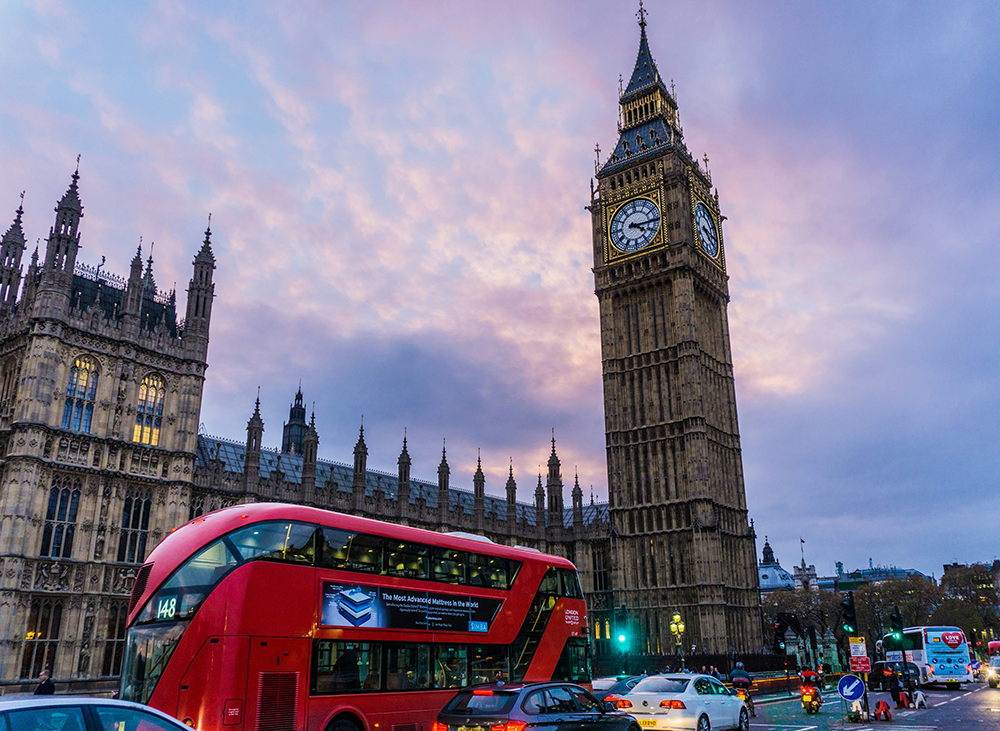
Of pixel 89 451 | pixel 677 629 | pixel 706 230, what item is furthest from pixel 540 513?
pixel 89 451

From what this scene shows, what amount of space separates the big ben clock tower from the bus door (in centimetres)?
5011

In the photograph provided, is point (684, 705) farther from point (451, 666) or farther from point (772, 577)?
point (772, 577)

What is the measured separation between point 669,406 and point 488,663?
50.0 meters

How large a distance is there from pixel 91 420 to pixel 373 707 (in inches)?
1232

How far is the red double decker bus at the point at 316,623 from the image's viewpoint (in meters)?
13.7

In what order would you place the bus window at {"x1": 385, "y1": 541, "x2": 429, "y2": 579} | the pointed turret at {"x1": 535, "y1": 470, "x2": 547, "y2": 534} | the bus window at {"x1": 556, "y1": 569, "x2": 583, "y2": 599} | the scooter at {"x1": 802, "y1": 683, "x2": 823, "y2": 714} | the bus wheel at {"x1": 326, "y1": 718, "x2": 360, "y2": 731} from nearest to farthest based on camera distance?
the bus wheel at {"x1": 326, "y1": 718, "x2": 360, "y2": 731}, the bus window at {"x1": 385, "y1": 541, "x2": 429, "y2": 579}, the bus window at {"x1": 556, "y1": 569, "x2": 583, "y2": 599}, the scooter at {"x1": 802, "y1": 683, "x2": 823, "y2": 714}, the pointed turret at {"x1": 535, "y1": 470, "x2": 547, "y2": 534}

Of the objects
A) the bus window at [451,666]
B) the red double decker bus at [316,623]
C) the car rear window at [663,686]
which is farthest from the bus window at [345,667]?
the car rear window at [663,686]

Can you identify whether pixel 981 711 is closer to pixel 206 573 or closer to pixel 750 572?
pixel 206 573

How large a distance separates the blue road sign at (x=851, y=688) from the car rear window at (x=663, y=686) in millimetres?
5216

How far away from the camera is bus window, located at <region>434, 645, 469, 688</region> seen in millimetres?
18203

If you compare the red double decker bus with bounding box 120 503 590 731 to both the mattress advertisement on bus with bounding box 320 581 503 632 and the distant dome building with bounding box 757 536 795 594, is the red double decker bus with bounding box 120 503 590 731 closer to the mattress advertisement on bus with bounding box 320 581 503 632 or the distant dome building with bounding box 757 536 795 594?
the mattress advertisement on bus with bounding box 320 581 503 632

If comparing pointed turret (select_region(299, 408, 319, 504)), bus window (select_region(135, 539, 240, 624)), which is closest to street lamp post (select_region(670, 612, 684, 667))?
pointed turret (select_region(299, 408, 319, 504))

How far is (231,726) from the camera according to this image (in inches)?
526

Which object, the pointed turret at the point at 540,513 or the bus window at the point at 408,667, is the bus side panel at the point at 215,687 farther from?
the pointed turret at the point at 540,513
